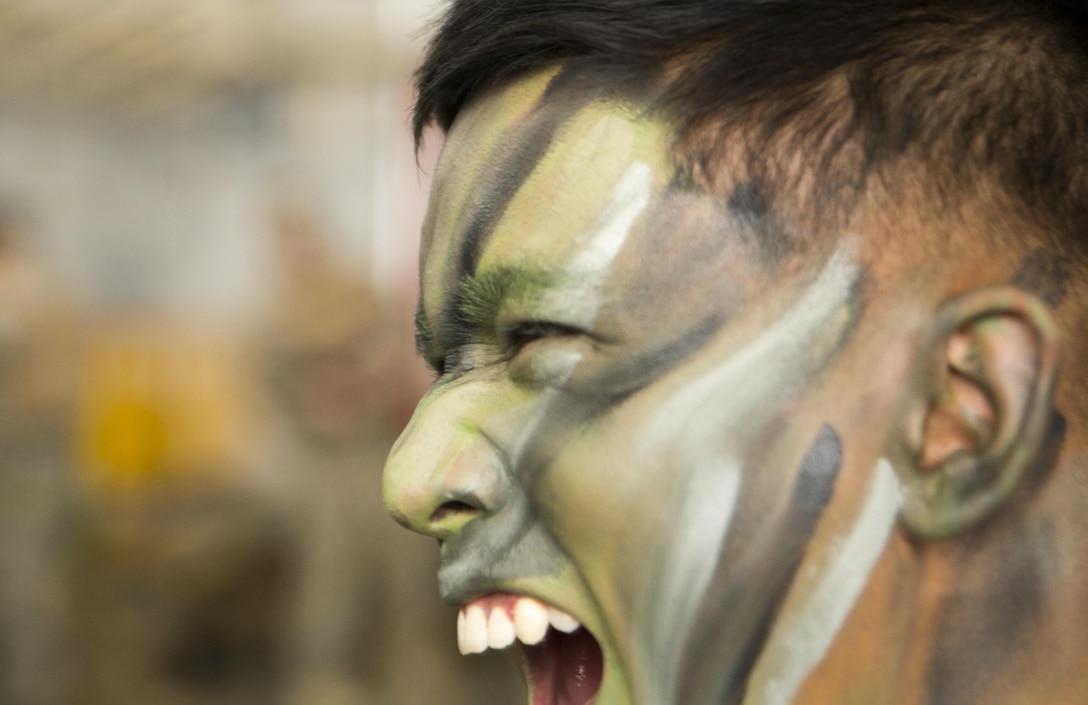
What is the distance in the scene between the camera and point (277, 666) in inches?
128

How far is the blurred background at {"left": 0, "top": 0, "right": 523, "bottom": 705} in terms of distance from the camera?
272 centimetres

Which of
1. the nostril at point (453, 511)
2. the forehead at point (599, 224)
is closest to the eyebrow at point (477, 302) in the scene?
the forehead at point (599, 224)

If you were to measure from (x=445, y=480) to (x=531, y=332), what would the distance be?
0.35 feet

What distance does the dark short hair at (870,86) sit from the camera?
28.7 inches

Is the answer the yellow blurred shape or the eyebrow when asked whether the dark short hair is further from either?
the yellow blurred shape

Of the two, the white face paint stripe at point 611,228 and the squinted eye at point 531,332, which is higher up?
the white face paint stripe at point 611,228

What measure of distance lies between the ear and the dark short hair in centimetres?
7

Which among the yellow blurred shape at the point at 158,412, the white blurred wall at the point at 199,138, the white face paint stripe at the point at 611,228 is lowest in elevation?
the white face paint stripe at the point at 611,228

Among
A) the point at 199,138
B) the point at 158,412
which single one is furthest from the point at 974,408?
the point at 199,138

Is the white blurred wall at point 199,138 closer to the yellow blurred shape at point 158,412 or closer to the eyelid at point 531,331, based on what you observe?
the yellow blurred shape at point 158,412

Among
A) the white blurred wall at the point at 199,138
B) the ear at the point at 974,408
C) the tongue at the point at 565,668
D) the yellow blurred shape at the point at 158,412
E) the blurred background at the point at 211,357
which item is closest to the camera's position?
the ear at the point at 974,408

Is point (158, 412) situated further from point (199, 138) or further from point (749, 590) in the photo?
point (749, 590)

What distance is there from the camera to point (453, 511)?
81 cm

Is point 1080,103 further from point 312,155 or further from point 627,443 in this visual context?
point 312,155
